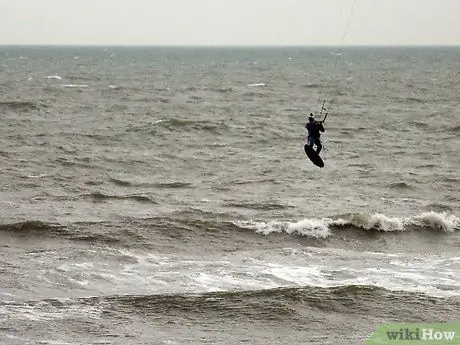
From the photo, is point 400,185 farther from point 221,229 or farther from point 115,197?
point 115,197

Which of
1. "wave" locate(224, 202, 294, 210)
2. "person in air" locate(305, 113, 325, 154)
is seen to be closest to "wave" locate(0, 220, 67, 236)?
"wave" locate(224, 202, 294, 210)

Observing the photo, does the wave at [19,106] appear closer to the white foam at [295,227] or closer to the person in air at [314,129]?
the white foam at [295,227]

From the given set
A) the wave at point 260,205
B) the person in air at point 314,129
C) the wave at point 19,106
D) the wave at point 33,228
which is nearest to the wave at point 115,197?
the wave at point 260,205

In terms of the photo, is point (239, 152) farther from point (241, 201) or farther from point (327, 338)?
point (327, 338)

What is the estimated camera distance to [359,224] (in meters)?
25.2

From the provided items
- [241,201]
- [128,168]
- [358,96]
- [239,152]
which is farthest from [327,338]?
[358,96]

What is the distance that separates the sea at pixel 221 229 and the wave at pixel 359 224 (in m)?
0.07

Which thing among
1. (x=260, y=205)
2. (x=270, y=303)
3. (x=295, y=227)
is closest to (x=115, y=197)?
(x=260, y=205)

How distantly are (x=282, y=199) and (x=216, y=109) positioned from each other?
32.5 meters

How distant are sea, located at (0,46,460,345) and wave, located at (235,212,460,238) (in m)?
0.07

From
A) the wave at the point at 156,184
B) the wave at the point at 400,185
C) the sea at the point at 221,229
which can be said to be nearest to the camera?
the sea at the point at 221,229

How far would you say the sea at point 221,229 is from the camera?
16.3 m

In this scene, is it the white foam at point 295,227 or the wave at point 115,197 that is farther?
the wave at point 115,197

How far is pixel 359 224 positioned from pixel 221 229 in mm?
4416
